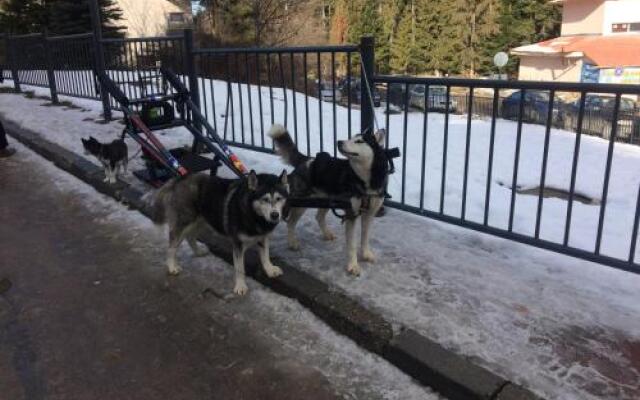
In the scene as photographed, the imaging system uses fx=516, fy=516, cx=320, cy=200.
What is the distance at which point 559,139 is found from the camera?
35.9 feet

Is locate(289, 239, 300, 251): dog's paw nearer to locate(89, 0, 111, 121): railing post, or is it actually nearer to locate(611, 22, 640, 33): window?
locate(89, 0, 111, 121): railing post

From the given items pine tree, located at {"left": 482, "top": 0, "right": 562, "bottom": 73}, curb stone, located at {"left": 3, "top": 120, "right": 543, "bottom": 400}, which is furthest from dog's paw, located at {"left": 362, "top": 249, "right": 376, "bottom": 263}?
pine tree, located at {"left": 482, "top": 0, "right": 562, "bottom": 73}

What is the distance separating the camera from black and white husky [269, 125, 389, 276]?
3744 mm

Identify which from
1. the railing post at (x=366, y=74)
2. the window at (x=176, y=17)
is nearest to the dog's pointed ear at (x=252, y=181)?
the railing post at (x=366, y=74)

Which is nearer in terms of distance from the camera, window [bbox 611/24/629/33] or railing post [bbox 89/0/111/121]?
railing post [bbox 89/0/111/121]

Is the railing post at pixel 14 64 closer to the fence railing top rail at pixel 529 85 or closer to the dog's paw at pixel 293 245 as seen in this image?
the dog's paw at pixel 293 245

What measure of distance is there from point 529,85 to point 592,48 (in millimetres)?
44755

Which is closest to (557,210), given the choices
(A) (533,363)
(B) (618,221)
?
(B) (618,221)

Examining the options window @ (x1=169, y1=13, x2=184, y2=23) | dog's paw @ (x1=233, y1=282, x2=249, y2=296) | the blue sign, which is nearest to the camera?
dog's paw @ (x1=233, y1=282, x2=249, y2=296)

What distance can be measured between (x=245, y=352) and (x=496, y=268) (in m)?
2.03

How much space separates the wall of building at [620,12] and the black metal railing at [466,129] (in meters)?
38.3

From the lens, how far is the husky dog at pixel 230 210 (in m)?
3.54

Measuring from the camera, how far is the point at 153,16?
39.5m

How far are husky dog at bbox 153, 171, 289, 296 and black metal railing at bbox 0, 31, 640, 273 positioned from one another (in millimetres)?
1203
